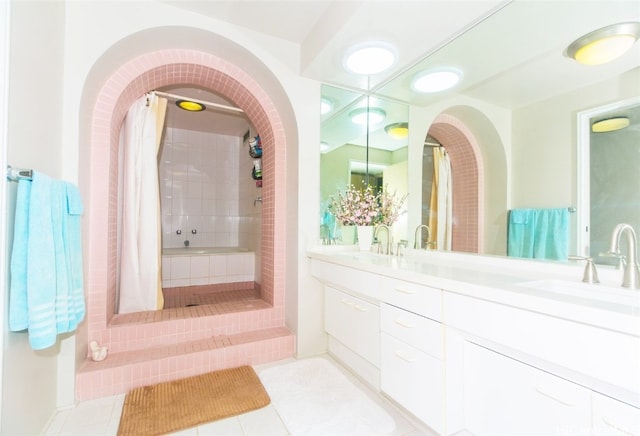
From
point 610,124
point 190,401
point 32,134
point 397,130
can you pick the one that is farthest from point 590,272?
point 32,134

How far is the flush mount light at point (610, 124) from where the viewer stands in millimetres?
1197

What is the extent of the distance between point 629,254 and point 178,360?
97.0 inches

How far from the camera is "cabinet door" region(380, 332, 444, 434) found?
1.34 metres

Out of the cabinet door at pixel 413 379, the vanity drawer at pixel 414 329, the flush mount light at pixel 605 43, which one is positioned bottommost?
the cabinet door at pixel 413 379

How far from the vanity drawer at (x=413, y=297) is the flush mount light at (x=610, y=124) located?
3.22ft

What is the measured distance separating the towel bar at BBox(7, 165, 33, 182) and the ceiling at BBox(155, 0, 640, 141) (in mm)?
1452

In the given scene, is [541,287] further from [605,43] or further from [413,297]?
[605,43]

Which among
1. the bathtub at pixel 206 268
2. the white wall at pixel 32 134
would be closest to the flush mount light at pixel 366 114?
the white wall at pixel 32 134

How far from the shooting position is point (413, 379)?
1.46 meters

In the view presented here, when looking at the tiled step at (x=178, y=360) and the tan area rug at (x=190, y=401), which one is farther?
the tiled step at (x=178, y=360)

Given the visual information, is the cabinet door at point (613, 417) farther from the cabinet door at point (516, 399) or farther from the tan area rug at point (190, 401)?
the tan area rug at point (190, 401)

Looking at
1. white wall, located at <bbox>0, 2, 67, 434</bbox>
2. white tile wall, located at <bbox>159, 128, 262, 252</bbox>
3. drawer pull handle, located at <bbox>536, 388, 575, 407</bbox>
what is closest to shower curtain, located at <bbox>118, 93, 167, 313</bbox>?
white wall, located at <bbox>0, 2, 67, 434</bbox>

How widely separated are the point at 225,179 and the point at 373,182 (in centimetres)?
296

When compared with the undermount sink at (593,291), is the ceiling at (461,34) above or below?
above
